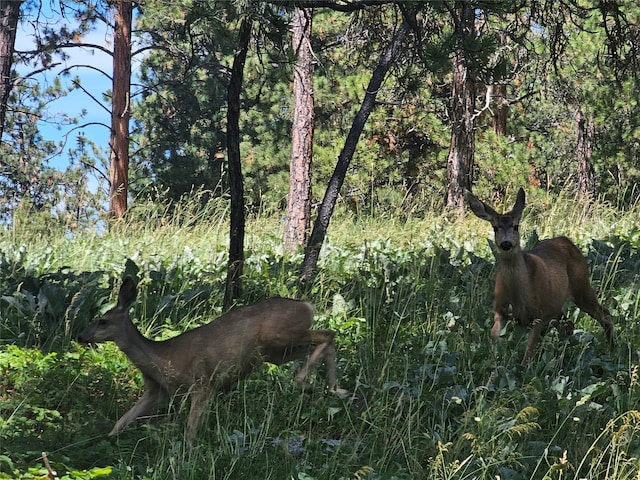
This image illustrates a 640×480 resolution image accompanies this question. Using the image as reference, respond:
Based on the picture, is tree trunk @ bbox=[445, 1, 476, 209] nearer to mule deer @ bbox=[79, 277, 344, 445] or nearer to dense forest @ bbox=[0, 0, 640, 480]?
dense forest @ bbox=[0, 0, 640, 480]

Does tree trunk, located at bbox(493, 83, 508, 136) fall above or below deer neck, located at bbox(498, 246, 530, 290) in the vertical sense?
above

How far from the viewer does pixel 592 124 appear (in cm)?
2245

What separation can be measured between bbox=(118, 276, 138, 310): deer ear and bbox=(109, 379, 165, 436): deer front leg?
1.70 ft

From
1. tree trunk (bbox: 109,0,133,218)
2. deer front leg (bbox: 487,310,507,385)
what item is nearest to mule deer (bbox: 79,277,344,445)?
deer front leg (bbox: 487,310,507,385)

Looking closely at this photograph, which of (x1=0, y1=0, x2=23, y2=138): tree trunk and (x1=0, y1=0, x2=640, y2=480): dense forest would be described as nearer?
(x1=0, y1=0, x2=640, y2=480): dense forest

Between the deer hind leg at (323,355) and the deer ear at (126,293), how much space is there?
1.15 metres

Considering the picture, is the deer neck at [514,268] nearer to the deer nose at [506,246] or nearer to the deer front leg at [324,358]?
the deer nose at [506,246]

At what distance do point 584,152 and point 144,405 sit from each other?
18.8m

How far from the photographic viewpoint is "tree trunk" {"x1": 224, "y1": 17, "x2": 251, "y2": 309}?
737 centimetres

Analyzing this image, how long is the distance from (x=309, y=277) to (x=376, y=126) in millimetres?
13882

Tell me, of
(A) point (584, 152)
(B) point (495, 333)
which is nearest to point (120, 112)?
(A) point (584, 152)

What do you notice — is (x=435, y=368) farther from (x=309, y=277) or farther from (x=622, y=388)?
(x=309, y=277)

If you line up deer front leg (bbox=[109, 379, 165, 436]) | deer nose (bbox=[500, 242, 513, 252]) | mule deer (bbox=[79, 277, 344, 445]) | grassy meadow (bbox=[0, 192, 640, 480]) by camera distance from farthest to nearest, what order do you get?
deer nose (bbox=[500, 242, 513, 252])
mule deer (bbox=[79, 277, 344, 445])
deer front leg (bbox=[109, 379, 165, 436])
grassy meadow (bbox=[0, 192, 640, 480])

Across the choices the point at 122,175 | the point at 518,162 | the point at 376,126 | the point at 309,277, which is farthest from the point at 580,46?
the point at 309,277
